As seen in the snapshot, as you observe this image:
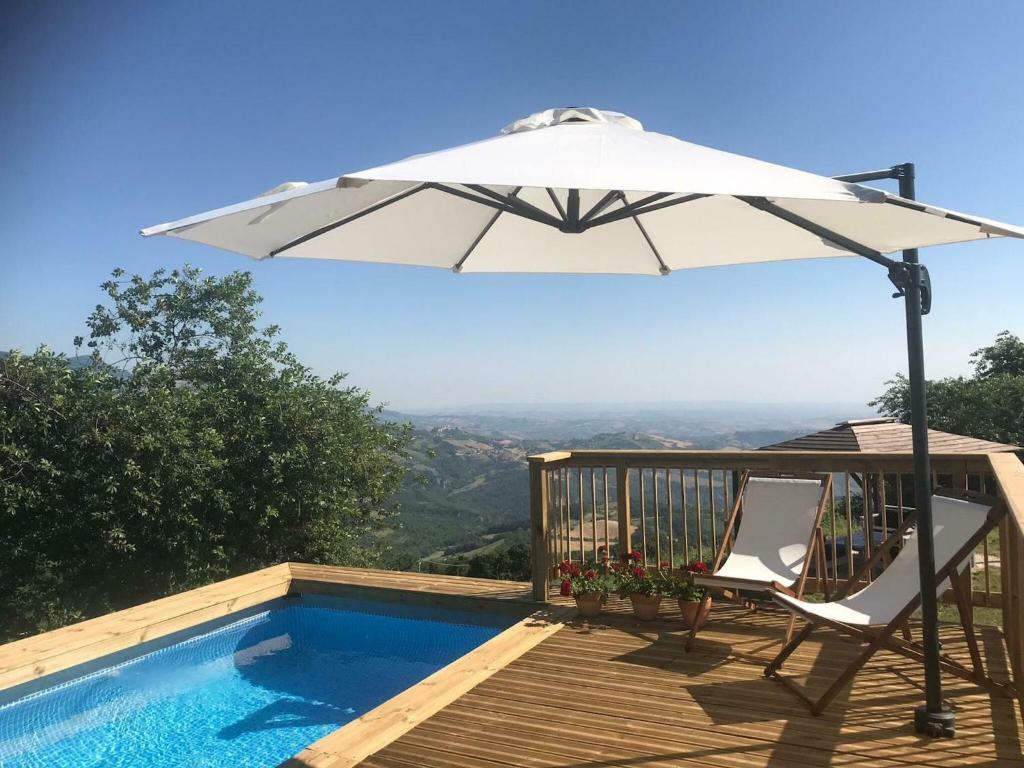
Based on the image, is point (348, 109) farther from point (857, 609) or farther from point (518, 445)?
point (518, 445)

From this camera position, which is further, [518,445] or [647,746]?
[518,445]

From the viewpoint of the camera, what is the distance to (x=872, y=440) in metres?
7.86

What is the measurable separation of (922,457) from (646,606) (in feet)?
7.57

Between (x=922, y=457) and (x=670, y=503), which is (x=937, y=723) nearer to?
(x=922, y=457)

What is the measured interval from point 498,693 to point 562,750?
70 cm

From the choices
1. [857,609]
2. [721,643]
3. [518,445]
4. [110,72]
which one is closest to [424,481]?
[721,643]

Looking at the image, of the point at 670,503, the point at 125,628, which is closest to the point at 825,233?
the point at 670,503

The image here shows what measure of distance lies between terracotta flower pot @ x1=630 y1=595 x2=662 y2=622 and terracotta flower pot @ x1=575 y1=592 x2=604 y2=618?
0.22 meters

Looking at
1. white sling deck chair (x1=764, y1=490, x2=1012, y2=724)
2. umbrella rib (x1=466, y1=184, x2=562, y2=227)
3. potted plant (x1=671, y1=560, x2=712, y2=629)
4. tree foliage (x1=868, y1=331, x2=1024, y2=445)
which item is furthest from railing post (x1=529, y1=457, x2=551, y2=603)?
tree foliage (x1=868, y1=331, x2=1024, y2=445)

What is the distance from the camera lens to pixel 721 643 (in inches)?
167

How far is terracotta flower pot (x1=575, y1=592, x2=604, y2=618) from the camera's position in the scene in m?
4.75

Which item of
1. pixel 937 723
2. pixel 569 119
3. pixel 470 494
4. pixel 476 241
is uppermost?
pixel 569 119

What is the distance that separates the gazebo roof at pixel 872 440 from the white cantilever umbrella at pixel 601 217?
3882 mm

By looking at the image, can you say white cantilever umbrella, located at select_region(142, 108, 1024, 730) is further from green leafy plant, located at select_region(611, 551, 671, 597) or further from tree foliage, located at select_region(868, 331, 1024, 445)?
tree foliage, located at select_region(868, 331, 1024, 445)
